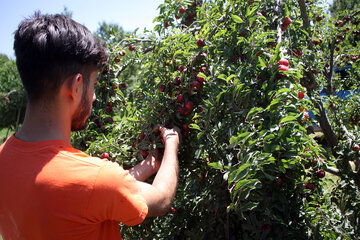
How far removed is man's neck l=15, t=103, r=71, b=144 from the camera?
37.0 inches

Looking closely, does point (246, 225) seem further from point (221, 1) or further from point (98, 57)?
point (221, 1)

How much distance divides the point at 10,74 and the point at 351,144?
11175 millimetres

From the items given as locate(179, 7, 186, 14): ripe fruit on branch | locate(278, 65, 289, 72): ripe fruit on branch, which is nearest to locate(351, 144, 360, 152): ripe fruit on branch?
locate(278, 65, 289, 72): ripe fruit on branch

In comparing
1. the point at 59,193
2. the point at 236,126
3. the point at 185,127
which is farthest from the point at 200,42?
the point at 59,193

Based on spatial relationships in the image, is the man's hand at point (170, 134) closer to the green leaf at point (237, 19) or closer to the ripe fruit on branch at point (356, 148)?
the green leaf at point (237, 19)

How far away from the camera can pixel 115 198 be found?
0.88m

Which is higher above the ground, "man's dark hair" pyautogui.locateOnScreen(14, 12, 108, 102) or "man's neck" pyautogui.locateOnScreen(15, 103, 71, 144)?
"man's dark hair" pyautogui.locateOnScreen(14, 12, 108, 102)

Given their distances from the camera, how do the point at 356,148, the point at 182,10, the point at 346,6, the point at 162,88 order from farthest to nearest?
the point at 346,6, the point at 182,10, the point at 356,148, the point at 162,88

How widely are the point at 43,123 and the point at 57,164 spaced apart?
164 millimetres

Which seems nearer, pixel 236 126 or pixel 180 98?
pixel 236 126

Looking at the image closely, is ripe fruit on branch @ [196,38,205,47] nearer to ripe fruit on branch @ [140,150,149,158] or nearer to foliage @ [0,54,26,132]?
ripe fruit on branch @ [140,150,149,158]

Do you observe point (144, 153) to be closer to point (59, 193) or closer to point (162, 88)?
point (162, 88)

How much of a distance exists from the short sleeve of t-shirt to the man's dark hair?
32cm

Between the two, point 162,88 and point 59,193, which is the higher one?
point 162,88
